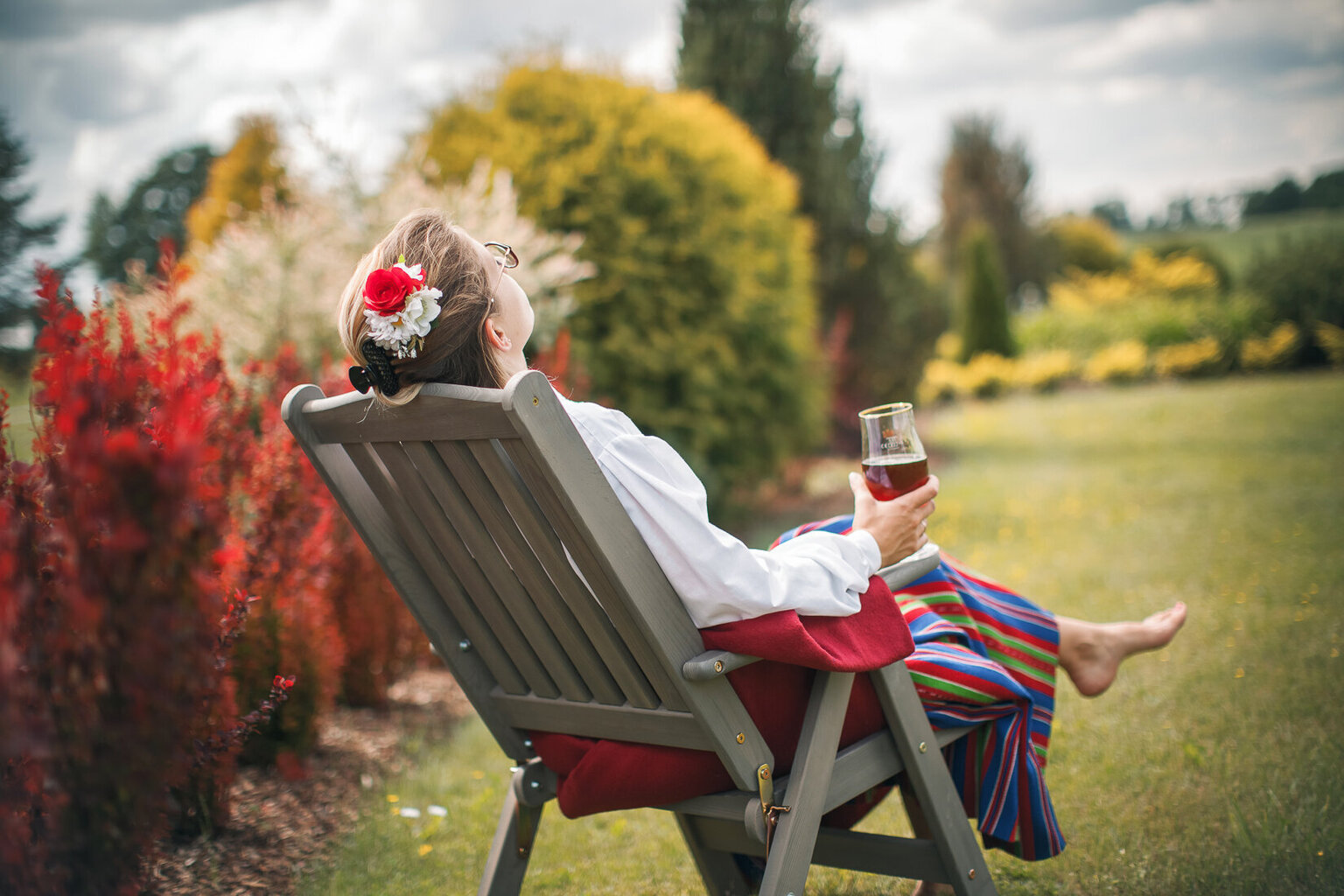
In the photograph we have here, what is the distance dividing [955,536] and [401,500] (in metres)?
5.22

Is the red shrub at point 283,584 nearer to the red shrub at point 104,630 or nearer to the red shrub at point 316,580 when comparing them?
the red shrub at point 316,580

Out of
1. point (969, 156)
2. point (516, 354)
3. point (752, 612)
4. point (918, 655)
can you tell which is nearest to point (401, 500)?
point (516, 354)

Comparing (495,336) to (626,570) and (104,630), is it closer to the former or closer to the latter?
(626,570)

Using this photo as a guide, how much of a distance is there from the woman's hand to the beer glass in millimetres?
23

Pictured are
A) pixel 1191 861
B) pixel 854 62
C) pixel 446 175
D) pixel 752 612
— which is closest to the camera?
pixel 752 612

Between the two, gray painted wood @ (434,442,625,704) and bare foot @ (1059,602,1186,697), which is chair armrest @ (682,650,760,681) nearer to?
gray painted wood @ (434,442,625,704)

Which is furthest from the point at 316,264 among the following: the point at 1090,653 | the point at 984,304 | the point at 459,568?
the point at 984,304

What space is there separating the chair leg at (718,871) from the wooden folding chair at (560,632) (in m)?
0.15

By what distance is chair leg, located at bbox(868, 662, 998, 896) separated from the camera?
5.97 ft

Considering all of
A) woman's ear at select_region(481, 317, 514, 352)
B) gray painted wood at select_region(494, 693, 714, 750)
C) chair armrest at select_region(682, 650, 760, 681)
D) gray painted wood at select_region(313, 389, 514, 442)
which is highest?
woman's ear at select_region(481, 317, 514, 352)

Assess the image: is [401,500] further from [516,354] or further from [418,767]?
[418,767]

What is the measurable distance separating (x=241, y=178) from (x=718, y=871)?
909cm

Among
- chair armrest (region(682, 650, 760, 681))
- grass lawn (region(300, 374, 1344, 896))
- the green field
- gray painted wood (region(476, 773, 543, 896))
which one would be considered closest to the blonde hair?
chair armrest (region(682, 650, 760, 681))

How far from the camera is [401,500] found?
173 cm
